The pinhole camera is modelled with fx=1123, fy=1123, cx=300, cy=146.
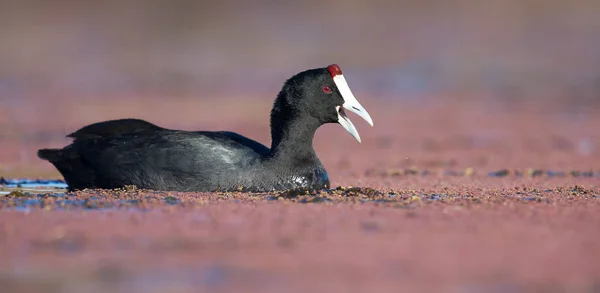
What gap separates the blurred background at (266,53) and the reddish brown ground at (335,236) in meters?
6.94

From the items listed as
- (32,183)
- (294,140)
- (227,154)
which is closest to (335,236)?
(227,154)

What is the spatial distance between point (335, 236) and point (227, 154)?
2.42m

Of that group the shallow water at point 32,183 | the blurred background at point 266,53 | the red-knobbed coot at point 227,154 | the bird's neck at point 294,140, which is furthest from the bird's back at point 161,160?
the blurred background at point 266,53

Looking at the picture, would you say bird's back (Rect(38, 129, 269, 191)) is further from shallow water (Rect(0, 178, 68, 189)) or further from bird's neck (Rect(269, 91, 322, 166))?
shallow water (Rect(0, 178, 68, 189))

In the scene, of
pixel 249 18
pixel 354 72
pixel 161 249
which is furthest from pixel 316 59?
pixel 161 249

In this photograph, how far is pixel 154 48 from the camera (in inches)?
1040

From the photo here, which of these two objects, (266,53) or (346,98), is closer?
(346,98)

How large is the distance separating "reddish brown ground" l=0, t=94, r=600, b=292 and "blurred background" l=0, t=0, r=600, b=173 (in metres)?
6.94

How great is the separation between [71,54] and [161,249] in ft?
65.4

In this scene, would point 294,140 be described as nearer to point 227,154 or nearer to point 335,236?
point 227,154

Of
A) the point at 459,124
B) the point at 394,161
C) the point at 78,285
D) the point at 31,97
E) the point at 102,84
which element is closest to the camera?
the point at 78,285

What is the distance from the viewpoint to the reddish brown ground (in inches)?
213

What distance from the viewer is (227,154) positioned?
28.7ft

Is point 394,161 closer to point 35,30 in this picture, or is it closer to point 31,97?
point 31,97
